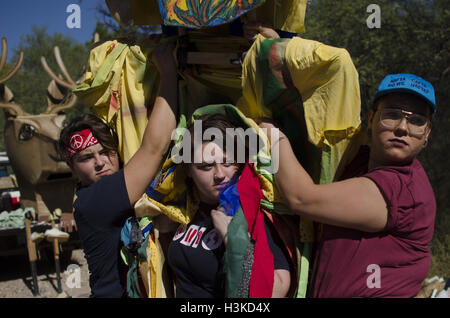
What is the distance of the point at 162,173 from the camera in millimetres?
1854

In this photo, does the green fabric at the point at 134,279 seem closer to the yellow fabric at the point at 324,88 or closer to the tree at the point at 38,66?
the yellow fabric at the point at 324,88

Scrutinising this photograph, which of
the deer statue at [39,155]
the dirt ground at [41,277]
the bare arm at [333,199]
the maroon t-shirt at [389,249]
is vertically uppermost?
the bare arm at [333,199]

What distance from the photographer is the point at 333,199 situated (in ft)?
5.00

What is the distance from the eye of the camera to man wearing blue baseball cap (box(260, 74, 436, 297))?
1.52 meters

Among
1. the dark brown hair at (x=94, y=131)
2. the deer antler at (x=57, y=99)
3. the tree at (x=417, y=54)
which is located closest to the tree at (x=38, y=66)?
the deer antler at (x=57, y=99)

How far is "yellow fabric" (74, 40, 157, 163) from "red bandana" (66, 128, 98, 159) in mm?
123

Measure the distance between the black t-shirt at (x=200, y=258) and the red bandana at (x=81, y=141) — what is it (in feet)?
1.98

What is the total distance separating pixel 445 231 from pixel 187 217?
5.97m

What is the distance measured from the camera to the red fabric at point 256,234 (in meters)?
1.56

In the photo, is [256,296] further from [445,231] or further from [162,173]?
[445,231]

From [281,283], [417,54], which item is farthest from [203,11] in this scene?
[417,54]

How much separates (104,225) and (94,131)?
1.49ft

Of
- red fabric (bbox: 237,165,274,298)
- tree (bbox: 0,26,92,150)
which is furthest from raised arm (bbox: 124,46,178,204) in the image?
tree (bbox: 0,26,92,150)

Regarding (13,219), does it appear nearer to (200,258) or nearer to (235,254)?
(200,258)
